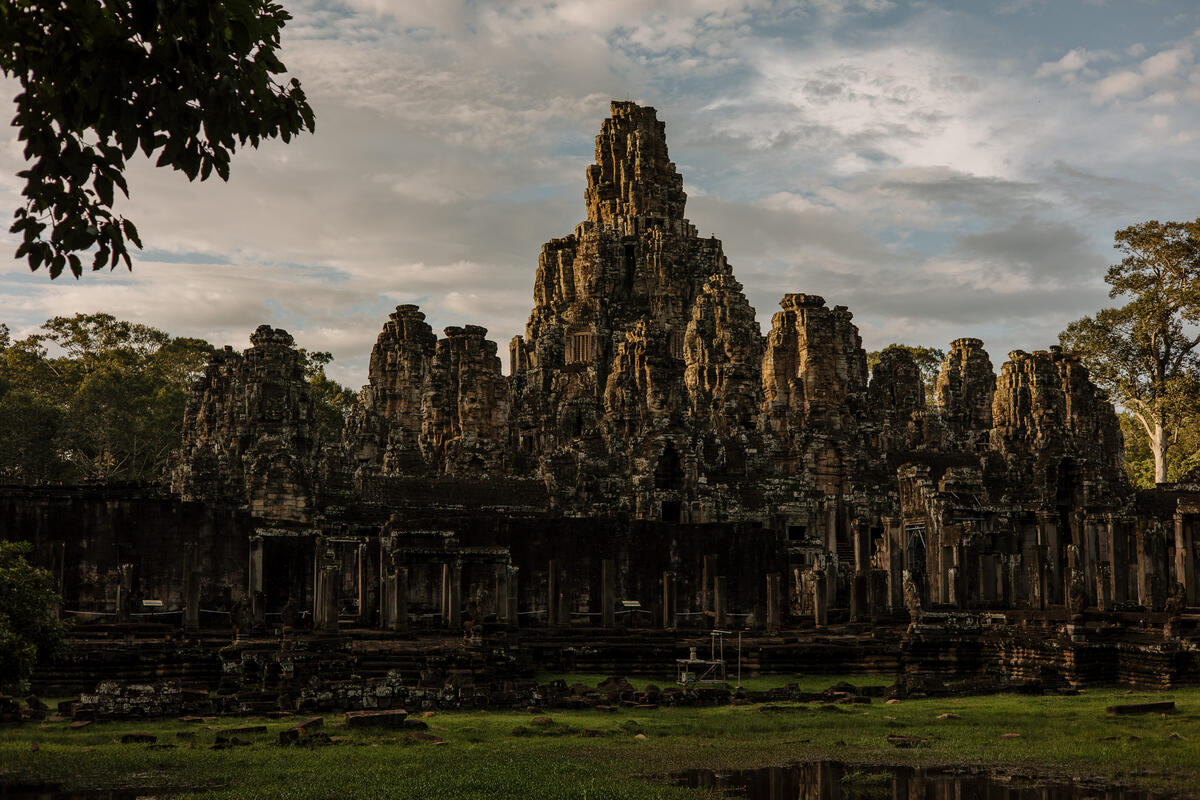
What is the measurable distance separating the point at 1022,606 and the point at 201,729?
20.6 m

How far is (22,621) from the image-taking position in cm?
1462

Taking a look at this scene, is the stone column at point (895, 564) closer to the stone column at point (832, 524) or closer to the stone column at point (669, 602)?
the stone column at point (832, 524)

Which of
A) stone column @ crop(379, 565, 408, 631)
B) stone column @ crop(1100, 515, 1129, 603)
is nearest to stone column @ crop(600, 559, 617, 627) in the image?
stone column @ crop(379, 565, 408, 631)

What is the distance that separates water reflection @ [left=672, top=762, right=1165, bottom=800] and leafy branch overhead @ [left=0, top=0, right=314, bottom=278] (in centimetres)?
812

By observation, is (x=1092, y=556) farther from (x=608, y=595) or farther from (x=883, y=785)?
(x=883, y=785)

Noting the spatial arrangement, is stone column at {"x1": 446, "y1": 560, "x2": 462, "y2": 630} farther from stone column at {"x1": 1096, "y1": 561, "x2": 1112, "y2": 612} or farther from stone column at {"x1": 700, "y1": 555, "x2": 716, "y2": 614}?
stone column at {"x1": 1096, "y1": 561, "x2": 1112, "y2": 612}

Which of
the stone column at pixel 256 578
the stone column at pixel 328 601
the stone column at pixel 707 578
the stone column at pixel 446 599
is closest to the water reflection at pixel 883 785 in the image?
the stone column at pixel 328 601

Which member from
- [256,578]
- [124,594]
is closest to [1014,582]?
[256,578]

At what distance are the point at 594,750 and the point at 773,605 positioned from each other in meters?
13.6

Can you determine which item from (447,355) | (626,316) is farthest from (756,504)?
(626,316)

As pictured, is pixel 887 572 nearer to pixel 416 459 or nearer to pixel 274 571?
pixel 274 571

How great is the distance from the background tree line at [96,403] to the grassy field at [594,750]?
137 feet

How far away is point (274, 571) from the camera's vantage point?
99.9ft

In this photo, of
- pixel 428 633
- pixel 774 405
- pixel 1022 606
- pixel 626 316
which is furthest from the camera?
pixel 626 316
